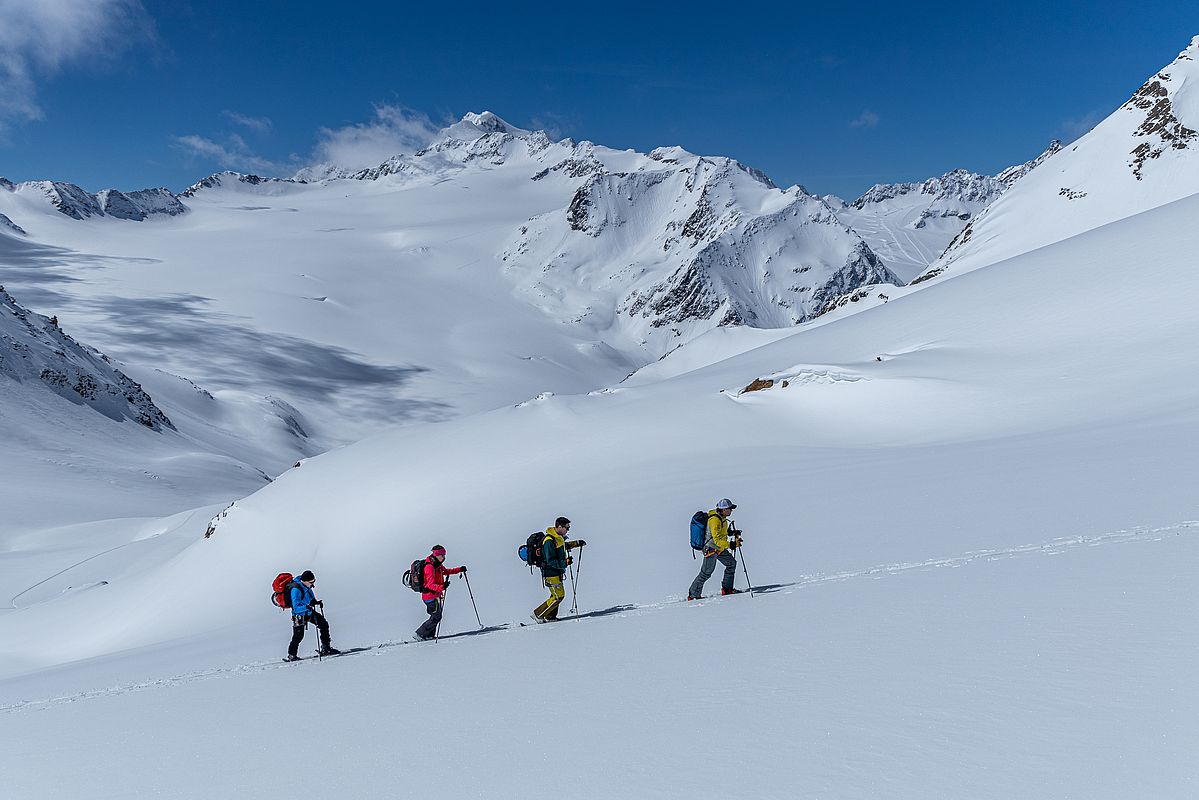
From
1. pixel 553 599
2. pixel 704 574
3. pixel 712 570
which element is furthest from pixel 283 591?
pixel 712 570

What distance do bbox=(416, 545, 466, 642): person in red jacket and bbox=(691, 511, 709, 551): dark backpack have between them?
361 cm

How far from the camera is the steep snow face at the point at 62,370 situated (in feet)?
232

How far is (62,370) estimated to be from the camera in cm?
7444

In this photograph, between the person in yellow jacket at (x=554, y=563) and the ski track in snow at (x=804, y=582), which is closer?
the ski track in snow at (x=804, y=582)

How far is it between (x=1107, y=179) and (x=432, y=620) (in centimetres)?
10010

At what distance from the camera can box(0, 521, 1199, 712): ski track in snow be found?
9875mm

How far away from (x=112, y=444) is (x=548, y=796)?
241 ft

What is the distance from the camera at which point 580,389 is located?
167 metres

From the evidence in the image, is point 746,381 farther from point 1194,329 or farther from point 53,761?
point 53,761

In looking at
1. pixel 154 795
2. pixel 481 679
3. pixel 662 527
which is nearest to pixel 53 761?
pixel 154 795

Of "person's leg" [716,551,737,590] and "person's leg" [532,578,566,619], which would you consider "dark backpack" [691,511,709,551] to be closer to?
"person's leg" [716,551,737,590]

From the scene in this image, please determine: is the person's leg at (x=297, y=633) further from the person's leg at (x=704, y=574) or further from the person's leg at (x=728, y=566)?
the person's leg at (x=728, y=566)

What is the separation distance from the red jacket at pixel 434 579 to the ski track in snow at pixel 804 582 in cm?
72

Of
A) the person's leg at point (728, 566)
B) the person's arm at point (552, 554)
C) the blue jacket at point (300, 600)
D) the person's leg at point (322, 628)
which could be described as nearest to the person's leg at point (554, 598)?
the person's arm at point (552, 554)
